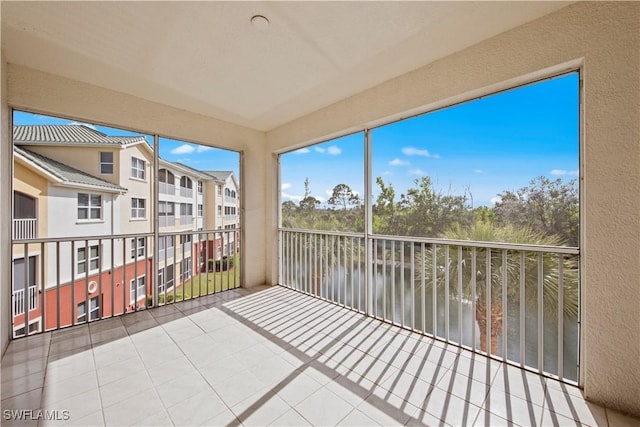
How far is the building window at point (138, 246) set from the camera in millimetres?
3049

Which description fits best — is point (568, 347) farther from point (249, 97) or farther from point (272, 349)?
point (249, 97)

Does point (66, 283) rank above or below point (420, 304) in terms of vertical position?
above

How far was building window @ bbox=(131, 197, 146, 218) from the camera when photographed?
2.97 m

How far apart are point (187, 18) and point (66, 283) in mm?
2797

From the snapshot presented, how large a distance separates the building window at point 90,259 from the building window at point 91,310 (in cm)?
31

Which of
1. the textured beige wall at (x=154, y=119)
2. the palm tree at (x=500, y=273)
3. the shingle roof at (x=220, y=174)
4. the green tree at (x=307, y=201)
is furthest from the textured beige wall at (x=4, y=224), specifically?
the palm tree at (x=500, y=273)

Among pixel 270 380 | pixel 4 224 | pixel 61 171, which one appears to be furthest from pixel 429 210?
pixel 4 224

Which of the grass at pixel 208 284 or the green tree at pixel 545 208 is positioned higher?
the green tree at pixel 545 208

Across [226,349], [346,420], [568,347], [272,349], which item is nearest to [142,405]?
[226,349]

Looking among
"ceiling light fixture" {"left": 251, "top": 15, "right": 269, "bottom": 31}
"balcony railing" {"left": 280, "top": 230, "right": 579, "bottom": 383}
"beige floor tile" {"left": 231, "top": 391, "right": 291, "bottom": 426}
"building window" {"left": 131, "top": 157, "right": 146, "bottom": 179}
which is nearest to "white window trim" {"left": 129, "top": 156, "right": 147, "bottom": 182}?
"building window" {"left": 131, "top": 157, "right": 146, "bottom": 179}

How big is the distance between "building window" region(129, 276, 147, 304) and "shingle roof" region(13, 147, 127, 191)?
1.10 meters

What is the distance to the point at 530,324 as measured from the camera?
2014mm

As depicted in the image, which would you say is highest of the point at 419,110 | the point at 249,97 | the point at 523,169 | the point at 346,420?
the point at 249,97

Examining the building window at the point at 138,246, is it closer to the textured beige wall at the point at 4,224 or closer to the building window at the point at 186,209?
the building window at the point at 186,209
